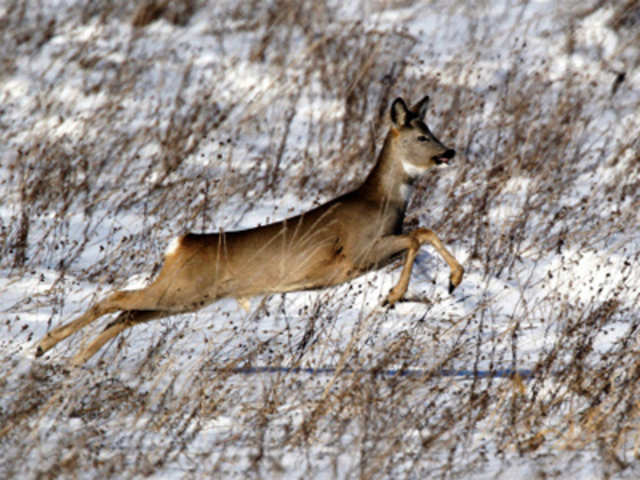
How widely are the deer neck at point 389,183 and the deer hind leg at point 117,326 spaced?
5.13ft

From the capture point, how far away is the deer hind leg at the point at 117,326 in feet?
18.5

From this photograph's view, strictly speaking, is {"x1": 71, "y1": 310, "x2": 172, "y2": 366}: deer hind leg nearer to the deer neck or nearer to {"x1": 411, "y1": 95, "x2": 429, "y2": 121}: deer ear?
the deer neck

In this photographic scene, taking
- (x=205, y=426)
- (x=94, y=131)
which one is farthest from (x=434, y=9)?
(x=205, y=426)

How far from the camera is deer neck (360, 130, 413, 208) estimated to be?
21.3 ft

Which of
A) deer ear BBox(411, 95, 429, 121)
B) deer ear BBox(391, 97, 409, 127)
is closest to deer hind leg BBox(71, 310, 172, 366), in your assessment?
deer ear BBox(391, 97, 409, 127)

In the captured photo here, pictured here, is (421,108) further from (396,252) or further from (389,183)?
(396,252)

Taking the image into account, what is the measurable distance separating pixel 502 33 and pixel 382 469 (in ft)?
30.6

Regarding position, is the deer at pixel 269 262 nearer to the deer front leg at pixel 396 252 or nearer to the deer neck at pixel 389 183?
the deer front leg at pixel 396 252

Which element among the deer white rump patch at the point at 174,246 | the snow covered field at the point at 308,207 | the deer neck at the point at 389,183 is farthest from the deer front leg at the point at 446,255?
the deer white rump patch at the point at 174,246

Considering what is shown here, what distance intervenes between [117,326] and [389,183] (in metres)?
2.02

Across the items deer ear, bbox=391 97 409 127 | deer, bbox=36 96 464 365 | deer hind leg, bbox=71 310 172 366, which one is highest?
deer ear, bbox=391 97 409 127

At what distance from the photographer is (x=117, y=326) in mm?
5906

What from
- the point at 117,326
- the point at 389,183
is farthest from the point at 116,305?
the point at 389,183

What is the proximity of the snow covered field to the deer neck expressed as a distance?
1.94 feet
